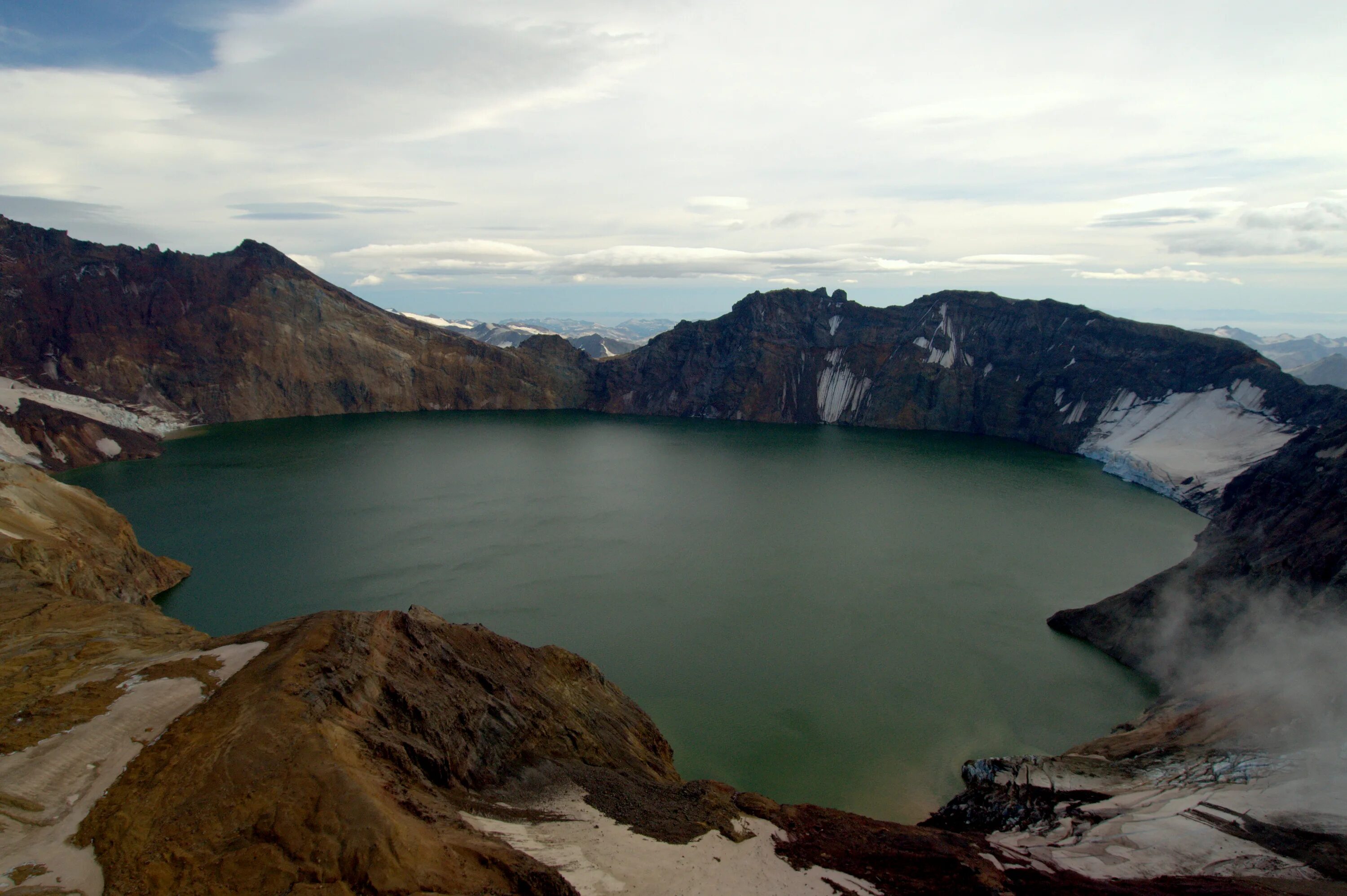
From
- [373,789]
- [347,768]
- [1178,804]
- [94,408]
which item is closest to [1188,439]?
[1178,804]

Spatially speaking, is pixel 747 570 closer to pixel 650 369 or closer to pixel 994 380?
pixel 994 380

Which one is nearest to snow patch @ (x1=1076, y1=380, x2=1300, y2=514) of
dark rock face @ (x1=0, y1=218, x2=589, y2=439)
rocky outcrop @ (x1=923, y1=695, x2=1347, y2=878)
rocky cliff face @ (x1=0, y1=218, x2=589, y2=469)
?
rocky outcrop @ (x1=923, y1=695, x2=1347, y2=878)

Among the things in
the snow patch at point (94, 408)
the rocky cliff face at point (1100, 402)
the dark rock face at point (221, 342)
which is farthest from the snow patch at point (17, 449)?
the rocky cliff face at point (1100, 402)

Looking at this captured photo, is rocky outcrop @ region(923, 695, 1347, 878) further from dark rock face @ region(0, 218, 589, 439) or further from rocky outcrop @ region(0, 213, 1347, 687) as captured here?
dark rock face @ region(0, 218, 589, 439)

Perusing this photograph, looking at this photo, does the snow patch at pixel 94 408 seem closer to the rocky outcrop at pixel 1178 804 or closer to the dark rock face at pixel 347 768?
the dark rock face at pixel 347 768

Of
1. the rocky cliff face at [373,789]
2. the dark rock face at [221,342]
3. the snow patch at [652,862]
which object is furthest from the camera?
the dark rock face at [221,342]
